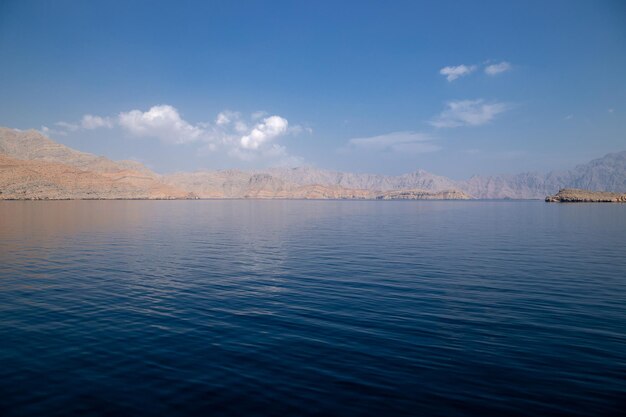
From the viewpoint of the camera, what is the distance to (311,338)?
14516mm

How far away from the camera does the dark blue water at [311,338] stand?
33.2ft

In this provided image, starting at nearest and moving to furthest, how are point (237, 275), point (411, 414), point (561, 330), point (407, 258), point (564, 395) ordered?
point (411, 414)
point (564, 395)
point (561, 330)
point (237, 275)
point (407, 258)

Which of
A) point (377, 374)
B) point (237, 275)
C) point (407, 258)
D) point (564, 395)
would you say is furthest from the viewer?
point (407, 258)

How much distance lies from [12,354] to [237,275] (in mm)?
14810

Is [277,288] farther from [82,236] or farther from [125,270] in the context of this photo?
[82,236]

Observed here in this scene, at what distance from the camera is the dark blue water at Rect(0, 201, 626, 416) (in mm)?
10125

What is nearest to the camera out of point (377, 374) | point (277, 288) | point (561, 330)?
point (377, 374)

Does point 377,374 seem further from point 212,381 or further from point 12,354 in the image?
point 12,354

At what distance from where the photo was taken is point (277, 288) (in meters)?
22.9

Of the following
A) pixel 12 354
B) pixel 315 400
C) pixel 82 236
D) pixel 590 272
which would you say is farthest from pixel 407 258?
pixel 82 236

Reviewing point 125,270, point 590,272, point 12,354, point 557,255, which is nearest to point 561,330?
point 590,272

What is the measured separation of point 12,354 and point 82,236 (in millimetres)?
41101

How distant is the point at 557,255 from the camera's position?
35.8 m

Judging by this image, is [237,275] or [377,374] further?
[237,275]
